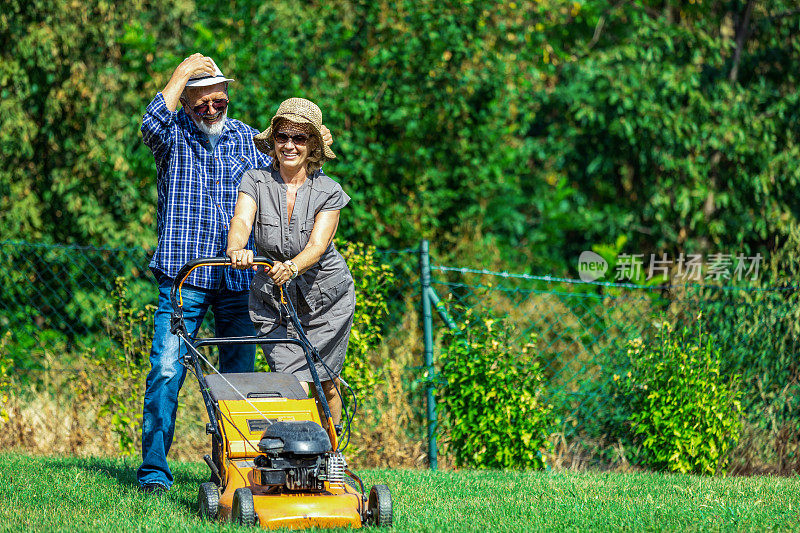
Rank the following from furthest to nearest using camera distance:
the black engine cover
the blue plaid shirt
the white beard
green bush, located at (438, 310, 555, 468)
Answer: green bush, located at (438, 310, 555, 468), the white beard, the blue plaid shirt, the black engine cover

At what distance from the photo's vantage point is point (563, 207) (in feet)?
40.9

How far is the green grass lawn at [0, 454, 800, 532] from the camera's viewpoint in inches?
154

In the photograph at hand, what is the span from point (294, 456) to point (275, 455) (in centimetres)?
8

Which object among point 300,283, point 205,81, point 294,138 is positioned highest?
point 205,81

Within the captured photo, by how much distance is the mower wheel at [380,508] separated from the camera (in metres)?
3.67

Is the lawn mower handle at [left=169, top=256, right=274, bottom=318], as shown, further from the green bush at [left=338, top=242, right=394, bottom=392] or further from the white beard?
the green bush at [left=338, top=242, right=394, bottom=392]

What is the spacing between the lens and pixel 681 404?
18.7 feet

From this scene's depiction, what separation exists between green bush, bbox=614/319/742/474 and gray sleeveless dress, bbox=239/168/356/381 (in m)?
2.27

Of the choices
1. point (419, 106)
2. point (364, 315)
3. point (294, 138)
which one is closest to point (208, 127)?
point (294, 138)

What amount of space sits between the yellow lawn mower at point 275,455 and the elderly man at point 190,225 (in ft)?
1.01

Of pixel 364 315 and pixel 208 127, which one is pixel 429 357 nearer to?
pixel 364 315

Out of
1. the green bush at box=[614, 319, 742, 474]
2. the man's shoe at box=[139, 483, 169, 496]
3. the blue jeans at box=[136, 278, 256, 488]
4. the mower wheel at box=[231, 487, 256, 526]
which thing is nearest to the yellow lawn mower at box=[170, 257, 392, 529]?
the mower wheel at box=[231, 487, 256, 526]

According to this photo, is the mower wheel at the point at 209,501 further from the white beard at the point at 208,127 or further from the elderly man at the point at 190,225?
the white beard at the point at 208,127

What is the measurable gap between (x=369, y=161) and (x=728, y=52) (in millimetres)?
4263
